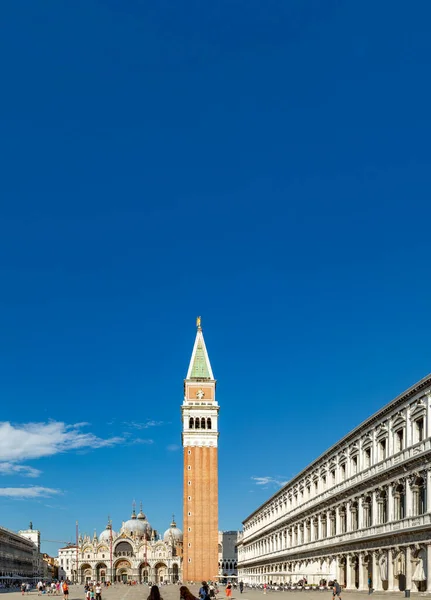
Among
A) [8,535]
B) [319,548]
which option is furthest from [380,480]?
[8,535]

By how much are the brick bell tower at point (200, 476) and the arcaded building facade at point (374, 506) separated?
178 feet

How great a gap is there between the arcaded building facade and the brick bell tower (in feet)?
178

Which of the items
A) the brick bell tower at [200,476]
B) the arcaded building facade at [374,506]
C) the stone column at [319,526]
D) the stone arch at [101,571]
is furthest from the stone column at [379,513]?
the stone arch at [101,571]

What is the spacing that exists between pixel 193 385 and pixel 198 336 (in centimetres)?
1168

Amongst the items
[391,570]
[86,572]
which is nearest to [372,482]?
[391,570]

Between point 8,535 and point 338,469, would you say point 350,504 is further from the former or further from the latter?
point 8,535

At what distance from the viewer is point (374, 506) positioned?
156 feet

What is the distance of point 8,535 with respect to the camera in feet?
435

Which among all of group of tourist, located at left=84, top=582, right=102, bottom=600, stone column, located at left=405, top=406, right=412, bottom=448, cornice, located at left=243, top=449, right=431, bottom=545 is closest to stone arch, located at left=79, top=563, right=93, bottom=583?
cornice, located at left=243, top=449, right=431, bottom=545

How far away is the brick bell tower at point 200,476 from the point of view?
12800 centimetres

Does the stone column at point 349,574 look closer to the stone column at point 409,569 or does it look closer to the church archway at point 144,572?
the stone column at point 409,569

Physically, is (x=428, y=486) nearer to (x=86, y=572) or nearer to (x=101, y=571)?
(x=101, y=571)

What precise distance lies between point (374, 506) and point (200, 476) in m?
87.9

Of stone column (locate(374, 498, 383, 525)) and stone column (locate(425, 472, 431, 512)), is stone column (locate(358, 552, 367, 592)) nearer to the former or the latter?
stone column (locate(374, 498, 383, 525))
